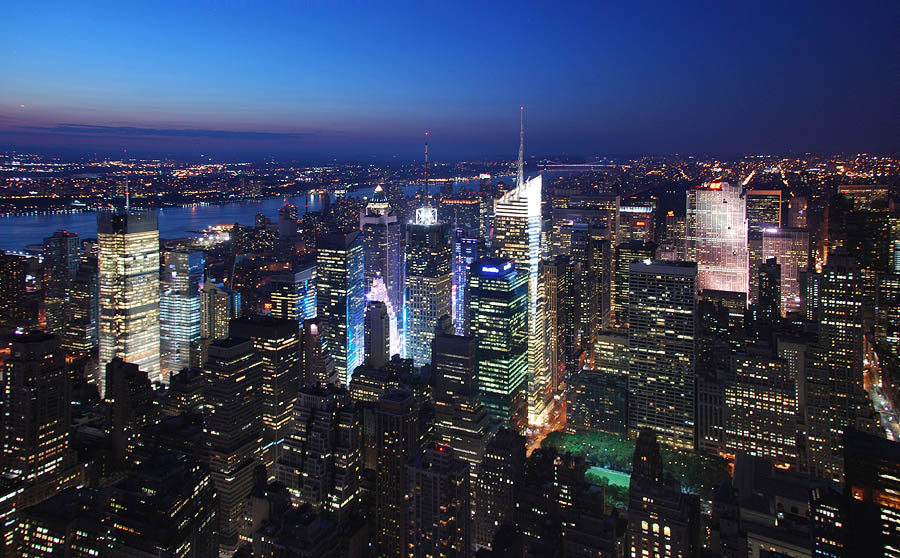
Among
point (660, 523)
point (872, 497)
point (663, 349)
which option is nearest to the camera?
point (872, 497)

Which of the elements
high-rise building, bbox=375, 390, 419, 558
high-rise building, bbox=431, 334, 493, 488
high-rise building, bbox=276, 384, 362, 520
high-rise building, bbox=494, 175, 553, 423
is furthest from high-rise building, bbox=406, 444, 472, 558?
high-rise building, bbox=494, 175, 553, 423

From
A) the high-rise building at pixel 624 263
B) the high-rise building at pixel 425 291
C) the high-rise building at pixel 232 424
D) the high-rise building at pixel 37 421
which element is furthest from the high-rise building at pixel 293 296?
the high-rise building at pixel 624 263

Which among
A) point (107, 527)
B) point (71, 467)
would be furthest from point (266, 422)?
point (107, 527)

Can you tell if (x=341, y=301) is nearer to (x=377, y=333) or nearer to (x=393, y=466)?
(x=377, y=333)

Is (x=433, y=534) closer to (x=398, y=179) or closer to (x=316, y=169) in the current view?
(x=398, y=179)

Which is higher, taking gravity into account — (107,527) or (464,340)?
(464,340)

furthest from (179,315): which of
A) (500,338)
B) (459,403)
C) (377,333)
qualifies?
(459,403)
